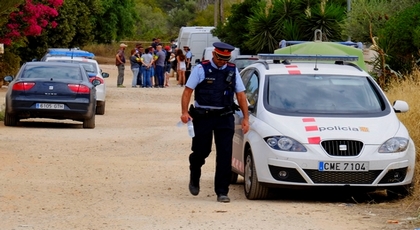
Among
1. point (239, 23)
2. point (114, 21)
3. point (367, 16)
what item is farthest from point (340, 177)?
point (114, 21)

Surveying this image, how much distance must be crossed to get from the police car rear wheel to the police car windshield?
663mm

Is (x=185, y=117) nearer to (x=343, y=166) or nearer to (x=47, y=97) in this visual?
(x=343, y=166)

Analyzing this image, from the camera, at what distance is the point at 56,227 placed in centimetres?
973

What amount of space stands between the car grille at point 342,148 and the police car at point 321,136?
0.01m

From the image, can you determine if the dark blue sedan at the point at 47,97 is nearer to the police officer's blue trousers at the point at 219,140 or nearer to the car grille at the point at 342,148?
the police officer's blue trousers at the point at 219,140

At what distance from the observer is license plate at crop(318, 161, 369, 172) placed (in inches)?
444

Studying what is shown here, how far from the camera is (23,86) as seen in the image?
878 inches

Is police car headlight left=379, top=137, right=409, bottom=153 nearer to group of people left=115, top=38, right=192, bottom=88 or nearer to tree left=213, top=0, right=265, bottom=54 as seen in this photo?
group of people left=115, top=38, right=192, bottom=88

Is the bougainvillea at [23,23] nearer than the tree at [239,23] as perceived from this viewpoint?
Answer: Yes

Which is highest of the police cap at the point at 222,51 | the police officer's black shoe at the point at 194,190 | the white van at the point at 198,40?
the police cap at the point at 222,51

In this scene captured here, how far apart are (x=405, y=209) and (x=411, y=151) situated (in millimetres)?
804

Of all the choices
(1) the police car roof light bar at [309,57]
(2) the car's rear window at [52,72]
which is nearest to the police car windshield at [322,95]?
(1) the police car roof light bar at [309,57]

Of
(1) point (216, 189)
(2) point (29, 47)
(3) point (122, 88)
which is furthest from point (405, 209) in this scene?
(2) point (29, 47)

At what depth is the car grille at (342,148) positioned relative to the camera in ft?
37.2
